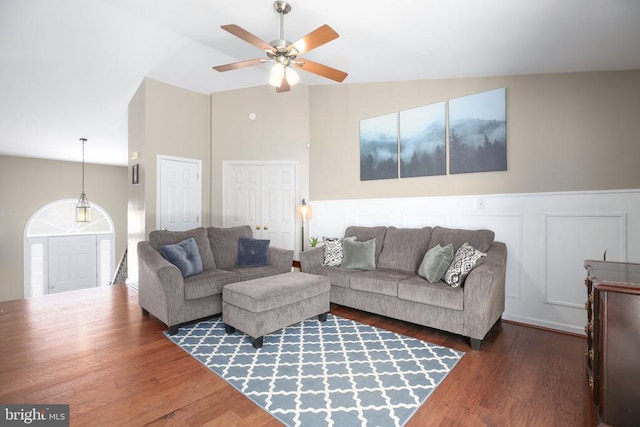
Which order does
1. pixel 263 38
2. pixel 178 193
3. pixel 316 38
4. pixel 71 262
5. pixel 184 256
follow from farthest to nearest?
pixel 71 262
pixel 178 193
pixel 263 38
pixel 184 256
pixel 316 38

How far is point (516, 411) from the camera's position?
184cm

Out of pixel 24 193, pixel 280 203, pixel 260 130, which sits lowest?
pixel 280 203

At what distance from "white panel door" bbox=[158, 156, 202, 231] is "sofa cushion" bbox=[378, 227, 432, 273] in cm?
318

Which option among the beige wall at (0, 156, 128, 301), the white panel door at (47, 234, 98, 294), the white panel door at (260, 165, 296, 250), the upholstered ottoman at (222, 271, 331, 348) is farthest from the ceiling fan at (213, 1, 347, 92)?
the white panel door at (47, 234, 98, 294)

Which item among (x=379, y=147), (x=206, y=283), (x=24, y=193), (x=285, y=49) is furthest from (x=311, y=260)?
(x=24, y=193)

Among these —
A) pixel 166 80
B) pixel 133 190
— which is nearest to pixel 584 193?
pixel 166 80

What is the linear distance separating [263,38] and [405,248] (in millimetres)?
2965

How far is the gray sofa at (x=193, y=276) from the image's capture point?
297 centimetres

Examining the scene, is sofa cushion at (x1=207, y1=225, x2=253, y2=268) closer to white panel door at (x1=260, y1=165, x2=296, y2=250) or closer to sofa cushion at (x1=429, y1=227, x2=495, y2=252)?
white panel door at (x1=260, y1=165, x2=296, y2=250)

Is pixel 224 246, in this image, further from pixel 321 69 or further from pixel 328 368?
pixel 321 69

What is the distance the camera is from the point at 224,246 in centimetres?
401

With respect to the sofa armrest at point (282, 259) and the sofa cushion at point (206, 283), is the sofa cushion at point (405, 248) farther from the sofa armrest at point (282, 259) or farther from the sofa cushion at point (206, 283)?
the sofa cushion at point (206, 283)

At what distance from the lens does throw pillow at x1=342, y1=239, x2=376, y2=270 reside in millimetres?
3680

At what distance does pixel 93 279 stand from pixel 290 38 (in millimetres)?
8413
